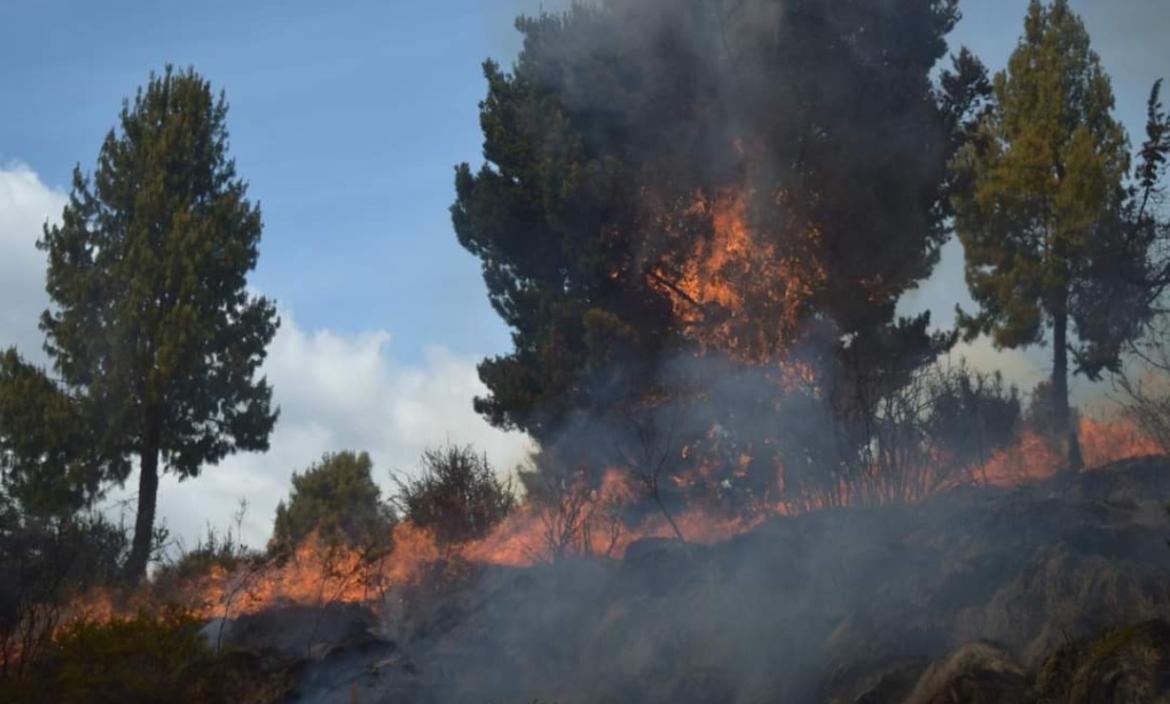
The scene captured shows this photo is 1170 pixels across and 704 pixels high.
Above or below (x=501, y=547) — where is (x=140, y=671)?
below

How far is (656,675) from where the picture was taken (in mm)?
13641

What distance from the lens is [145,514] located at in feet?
86.2

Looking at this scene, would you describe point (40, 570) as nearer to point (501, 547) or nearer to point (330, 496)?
point (501, 547)

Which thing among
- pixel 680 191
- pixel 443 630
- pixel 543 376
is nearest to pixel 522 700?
pixel 443 630

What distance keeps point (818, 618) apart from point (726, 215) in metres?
10.5

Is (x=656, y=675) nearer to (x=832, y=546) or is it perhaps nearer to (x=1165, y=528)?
(x=832, y=546)

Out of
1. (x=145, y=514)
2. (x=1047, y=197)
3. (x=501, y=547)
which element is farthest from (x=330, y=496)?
(x=1047, y=197)

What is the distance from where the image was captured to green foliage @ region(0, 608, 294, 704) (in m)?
13.5

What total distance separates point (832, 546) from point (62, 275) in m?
20.5

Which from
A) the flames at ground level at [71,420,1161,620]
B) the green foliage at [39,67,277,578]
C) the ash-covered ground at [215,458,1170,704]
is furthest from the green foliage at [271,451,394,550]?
the ash-covered ground at [215,458,1170,704]

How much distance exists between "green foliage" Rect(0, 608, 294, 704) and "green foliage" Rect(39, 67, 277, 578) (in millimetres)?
11273

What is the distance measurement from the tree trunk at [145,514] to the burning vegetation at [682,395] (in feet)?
0.30

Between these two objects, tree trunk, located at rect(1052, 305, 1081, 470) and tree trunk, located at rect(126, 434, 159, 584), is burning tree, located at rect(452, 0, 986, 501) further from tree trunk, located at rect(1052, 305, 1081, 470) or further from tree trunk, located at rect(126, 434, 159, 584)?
tree trunk, located at rect(126, 434, 159, 584)

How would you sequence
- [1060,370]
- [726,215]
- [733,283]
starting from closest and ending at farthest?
[733,283] → [726,215] → [1060,370]
